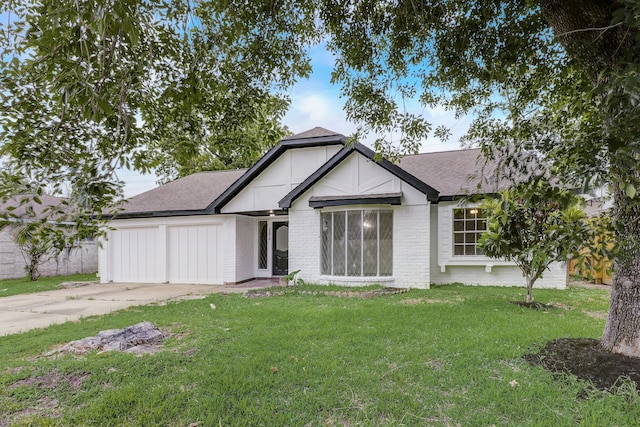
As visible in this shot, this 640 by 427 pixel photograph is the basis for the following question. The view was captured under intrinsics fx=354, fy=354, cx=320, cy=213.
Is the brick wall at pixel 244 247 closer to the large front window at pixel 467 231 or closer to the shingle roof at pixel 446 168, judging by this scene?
the shingle roof at pixel 446 168

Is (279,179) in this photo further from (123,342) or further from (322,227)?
(123,342)

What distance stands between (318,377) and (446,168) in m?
9.96

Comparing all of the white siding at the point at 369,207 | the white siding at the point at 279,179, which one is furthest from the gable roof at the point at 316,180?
the white siding at the point at 369,207

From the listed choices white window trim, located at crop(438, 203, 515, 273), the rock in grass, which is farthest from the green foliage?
white window trim, located at crop(438, 203, 515, 273)

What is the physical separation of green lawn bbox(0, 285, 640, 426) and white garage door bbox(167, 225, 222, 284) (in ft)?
20.0

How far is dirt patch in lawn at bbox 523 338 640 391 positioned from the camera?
3387 mm

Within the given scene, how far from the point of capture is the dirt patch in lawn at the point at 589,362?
3387 mm

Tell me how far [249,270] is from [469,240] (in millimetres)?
7539

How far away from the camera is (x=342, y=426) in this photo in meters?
2.86

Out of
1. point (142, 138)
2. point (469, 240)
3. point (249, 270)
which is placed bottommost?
point (249, 270)

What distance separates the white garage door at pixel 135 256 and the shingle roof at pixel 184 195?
2.78 ft

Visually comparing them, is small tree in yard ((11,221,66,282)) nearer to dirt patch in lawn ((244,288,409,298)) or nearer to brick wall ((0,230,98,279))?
dirt patch in lawn ((244,288,409,298))

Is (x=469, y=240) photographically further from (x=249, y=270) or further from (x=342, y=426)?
(x=342, y=426)

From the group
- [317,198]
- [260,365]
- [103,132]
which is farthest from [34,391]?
[317,198]
